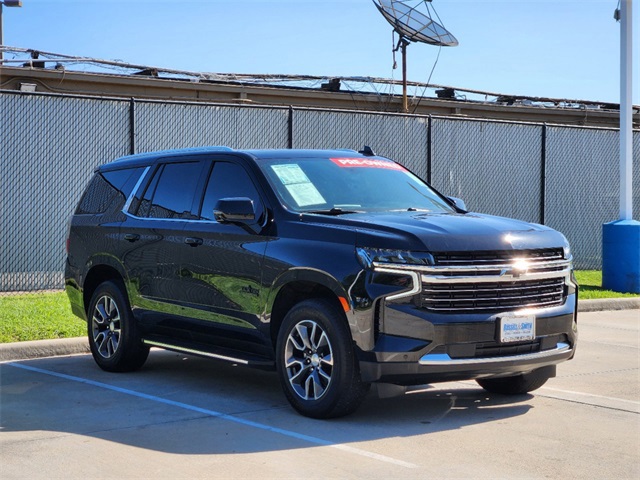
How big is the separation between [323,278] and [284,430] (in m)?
1.08

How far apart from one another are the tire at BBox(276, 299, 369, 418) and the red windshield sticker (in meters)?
1.66

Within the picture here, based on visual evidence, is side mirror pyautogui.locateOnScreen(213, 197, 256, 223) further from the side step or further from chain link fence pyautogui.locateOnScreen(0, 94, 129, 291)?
chain link fence pyautogui.locateOnScreen(0, 94, 129, 291)

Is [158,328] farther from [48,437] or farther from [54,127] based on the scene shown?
[54,127]

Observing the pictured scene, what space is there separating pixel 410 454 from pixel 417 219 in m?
1.94

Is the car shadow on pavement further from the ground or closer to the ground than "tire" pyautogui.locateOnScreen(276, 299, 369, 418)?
closer to the ground

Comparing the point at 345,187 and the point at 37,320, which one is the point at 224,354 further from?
the point at 37,320

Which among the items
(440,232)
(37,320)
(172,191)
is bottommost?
(37,320)

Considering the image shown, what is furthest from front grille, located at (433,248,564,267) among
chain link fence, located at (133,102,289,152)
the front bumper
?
chain link fence, located at (133,102,289,152)

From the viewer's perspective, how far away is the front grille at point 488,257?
6.79 m

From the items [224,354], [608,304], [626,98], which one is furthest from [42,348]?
[626,98]

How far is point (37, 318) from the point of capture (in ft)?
38.1

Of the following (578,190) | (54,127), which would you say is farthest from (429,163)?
(54,127)

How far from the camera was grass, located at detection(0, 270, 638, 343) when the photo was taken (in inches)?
419

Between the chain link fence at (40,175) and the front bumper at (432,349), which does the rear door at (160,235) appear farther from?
the chain link fence at (40,175)
